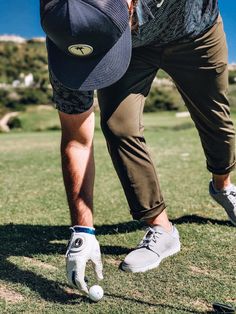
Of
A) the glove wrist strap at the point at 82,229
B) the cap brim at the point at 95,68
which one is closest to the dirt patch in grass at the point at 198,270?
the glove wrist strap at the point at 82,229

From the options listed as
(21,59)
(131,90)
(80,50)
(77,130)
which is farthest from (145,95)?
(21,59)

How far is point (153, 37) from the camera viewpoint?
12.7 ft

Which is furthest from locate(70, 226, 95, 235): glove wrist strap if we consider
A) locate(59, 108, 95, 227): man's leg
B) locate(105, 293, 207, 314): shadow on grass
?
locate(105, 293, 207, 314): shadow on grass

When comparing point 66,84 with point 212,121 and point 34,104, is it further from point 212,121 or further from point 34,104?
point 34,104

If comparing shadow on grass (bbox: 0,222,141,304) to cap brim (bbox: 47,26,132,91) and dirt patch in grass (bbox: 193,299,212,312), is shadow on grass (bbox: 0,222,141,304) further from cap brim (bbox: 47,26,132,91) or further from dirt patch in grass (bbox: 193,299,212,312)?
cap brim (bbox: 47,26,132,91)

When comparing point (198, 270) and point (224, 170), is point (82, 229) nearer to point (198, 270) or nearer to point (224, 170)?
point (198, 270)

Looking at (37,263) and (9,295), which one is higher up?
(9,295)

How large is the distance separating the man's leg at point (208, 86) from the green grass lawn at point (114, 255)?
0.67 m

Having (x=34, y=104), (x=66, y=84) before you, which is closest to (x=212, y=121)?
(x=66, y=84)

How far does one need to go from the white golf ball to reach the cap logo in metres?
1.22

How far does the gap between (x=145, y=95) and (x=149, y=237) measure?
3.30 ft

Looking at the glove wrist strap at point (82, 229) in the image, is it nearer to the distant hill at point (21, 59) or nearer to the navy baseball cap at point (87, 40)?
the navy baseball cap at point (87, 40)

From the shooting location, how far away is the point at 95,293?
10.2ft

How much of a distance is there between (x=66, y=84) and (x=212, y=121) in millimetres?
1707
